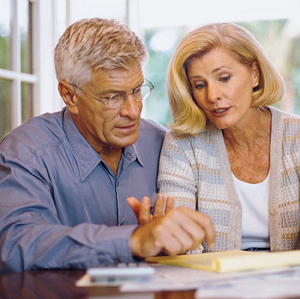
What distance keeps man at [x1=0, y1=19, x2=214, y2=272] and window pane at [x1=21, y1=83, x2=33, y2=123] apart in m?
1.02

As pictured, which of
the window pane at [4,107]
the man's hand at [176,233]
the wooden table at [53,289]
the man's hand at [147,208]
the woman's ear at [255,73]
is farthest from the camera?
the window pane at [4,107]

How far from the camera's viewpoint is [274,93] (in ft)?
5.94

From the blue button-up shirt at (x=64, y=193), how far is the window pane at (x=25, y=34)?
3.72ft

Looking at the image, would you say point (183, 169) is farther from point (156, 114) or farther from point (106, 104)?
point (156, 114)

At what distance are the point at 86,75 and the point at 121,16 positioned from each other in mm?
2266

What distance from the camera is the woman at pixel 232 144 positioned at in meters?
1.67

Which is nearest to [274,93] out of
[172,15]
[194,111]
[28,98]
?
[194,111]

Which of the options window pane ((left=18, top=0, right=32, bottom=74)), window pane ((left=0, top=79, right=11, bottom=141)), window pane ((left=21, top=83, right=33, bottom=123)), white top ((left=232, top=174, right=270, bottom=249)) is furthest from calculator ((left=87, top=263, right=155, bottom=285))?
window pane ((left=18, top=0, right=32, bottom=74))

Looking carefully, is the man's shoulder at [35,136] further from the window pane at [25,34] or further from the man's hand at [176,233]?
the window pane at [25,34]

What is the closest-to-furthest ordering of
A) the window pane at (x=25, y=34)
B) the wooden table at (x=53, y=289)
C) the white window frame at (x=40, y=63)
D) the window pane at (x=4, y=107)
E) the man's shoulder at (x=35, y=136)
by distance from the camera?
the wooden table at (x=53, y=289), the man's shoulder at (x=35, y=136), the window pane at (x=4, y=107), the white window frame at (x=40, y=63), the window pane at (x=25, y=34)

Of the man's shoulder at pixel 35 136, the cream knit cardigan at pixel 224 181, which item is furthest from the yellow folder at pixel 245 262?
the man's shoulder at pixel 35 136

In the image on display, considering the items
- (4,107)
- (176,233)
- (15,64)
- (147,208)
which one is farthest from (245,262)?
(15,64)

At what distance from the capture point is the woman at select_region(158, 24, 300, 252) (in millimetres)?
1674

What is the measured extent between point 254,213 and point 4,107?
64.2 inches
